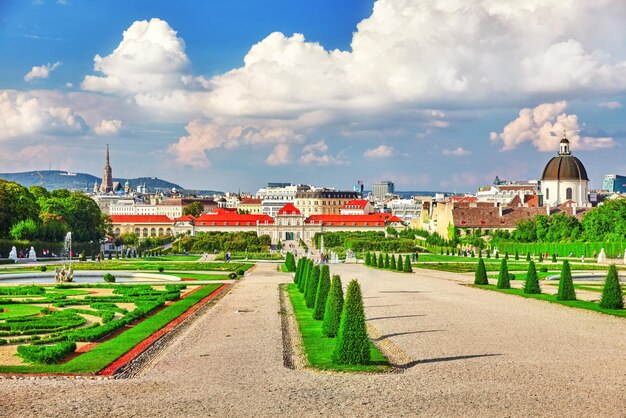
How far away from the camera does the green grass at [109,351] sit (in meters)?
13.0

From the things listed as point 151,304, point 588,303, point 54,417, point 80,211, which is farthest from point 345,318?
point 80,211

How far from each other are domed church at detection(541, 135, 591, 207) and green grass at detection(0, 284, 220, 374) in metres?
95.8

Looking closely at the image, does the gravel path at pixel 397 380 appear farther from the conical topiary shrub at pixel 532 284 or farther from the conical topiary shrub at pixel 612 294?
the conical topiary shrub at pixel 532 284

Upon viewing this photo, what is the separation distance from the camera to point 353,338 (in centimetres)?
1346

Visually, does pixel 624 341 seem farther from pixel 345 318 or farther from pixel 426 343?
pixel 345 318

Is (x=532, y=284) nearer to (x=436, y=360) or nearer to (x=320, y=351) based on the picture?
(x=436, y=360)

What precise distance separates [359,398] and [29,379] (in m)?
5.39

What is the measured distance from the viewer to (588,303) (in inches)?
913

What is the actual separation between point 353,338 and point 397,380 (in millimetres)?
1432

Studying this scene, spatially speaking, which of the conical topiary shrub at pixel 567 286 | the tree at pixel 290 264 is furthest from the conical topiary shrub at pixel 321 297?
the tree at pixel 290 264

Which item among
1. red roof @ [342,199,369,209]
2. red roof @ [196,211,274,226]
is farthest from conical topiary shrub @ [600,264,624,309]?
red roof @ [342,199,369,209]

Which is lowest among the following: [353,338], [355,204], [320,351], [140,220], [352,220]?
[320,351]

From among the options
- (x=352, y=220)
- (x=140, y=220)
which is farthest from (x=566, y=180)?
(x=140, y=220)

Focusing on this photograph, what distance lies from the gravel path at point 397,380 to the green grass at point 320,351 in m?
0.45
